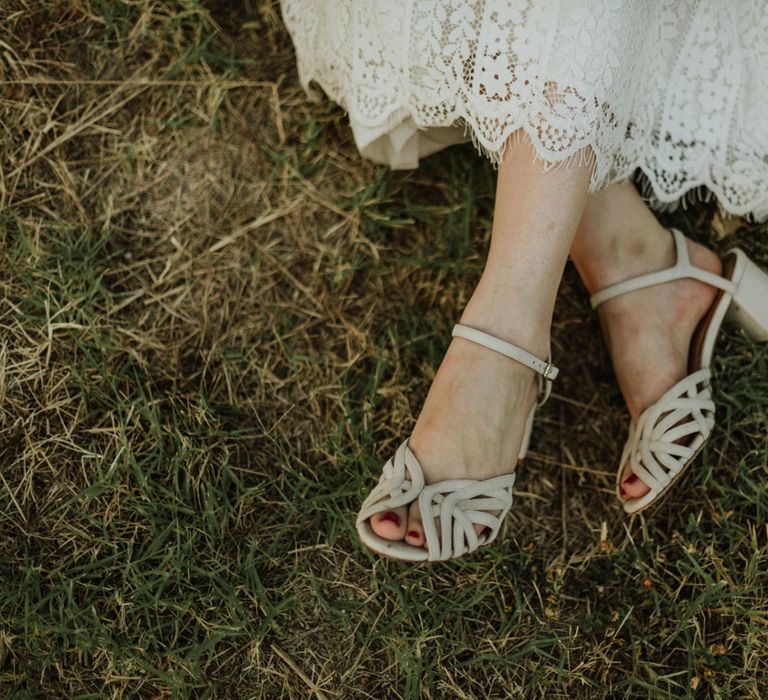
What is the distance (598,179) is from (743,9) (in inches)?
16.9

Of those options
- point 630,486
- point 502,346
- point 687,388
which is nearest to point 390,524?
point 502,346

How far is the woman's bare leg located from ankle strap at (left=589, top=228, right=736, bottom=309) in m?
0.27

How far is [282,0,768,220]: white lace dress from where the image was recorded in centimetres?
101

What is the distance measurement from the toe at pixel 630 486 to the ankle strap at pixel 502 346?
1.10ft

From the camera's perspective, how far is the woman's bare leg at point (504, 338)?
44.8 inches

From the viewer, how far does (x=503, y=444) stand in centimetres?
125

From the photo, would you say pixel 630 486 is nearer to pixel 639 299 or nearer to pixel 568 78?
pixel 639 299

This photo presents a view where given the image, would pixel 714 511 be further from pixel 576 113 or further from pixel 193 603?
pixel 193 603

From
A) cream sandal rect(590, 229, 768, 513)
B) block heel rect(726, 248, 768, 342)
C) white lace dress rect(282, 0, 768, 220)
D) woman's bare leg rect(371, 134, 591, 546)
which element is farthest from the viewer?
block heel rect(726, 248, 768, 342)

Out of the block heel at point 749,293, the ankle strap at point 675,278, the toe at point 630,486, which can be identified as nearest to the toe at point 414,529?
the toe at point 630,486

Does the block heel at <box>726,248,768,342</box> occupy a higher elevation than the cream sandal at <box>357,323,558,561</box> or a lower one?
higher

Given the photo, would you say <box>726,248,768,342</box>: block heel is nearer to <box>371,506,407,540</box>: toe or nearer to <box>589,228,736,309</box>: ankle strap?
<box>589,228,736,309</box>: ankle strap

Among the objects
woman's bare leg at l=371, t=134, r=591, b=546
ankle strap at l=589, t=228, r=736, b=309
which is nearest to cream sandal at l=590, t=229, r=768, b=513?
ankle strap at l=589, t=228, r=736, b=309

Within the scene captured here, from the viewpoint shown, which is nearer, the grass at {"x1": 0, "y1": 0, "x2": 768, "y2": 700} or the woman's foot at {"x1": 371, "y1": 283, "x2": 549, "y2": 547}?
the woman's foot at {"x1": 371, "y1": 283, "x2": 549, "y2": 547}
